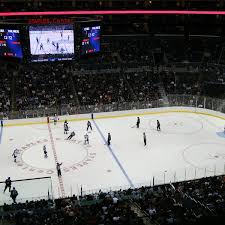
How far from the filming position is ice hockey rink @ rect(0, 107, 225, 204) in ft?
52.6

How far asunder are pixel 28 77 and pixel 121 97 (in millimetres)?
7185

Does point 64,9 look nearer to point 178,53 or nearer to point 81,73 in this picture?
point 81,73

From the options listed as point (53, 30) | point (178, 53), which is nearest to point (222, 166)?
point (53, 30)

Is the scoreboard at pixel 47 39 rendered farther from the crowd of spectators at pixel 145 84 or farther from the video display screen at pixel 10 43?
the crowd of spectators at pixel 145 84

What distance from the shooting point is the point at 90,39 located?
22.8 m

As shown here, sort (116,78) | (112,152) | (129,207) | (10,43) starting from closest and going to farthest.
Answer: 1. (129,207)
2. (112,152)
3. (10,43)
4. (116,78)

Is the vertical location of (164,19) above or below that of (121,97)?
above

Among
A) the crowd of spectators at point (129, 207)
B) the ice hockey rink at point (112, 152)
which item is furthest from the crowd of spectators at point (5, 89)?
the crowd of spectators at point (129, 207)

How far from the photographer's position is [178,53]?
36.4m

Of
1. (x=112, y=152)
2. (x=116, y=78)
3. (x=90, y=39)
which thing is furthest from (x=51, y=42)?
(x=116, y=78)

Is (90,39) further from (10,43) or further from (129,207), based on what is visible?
(129,207)

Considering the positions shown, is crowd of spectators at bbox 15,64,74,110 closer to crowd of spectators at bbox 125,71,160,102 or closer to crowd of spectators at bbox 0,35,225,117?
crowd of spectators at bbox 0,35,225,117

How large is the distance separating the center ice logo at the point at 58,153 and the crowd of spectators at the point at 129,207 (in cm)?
479

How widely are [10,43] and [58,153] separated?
259 inches
